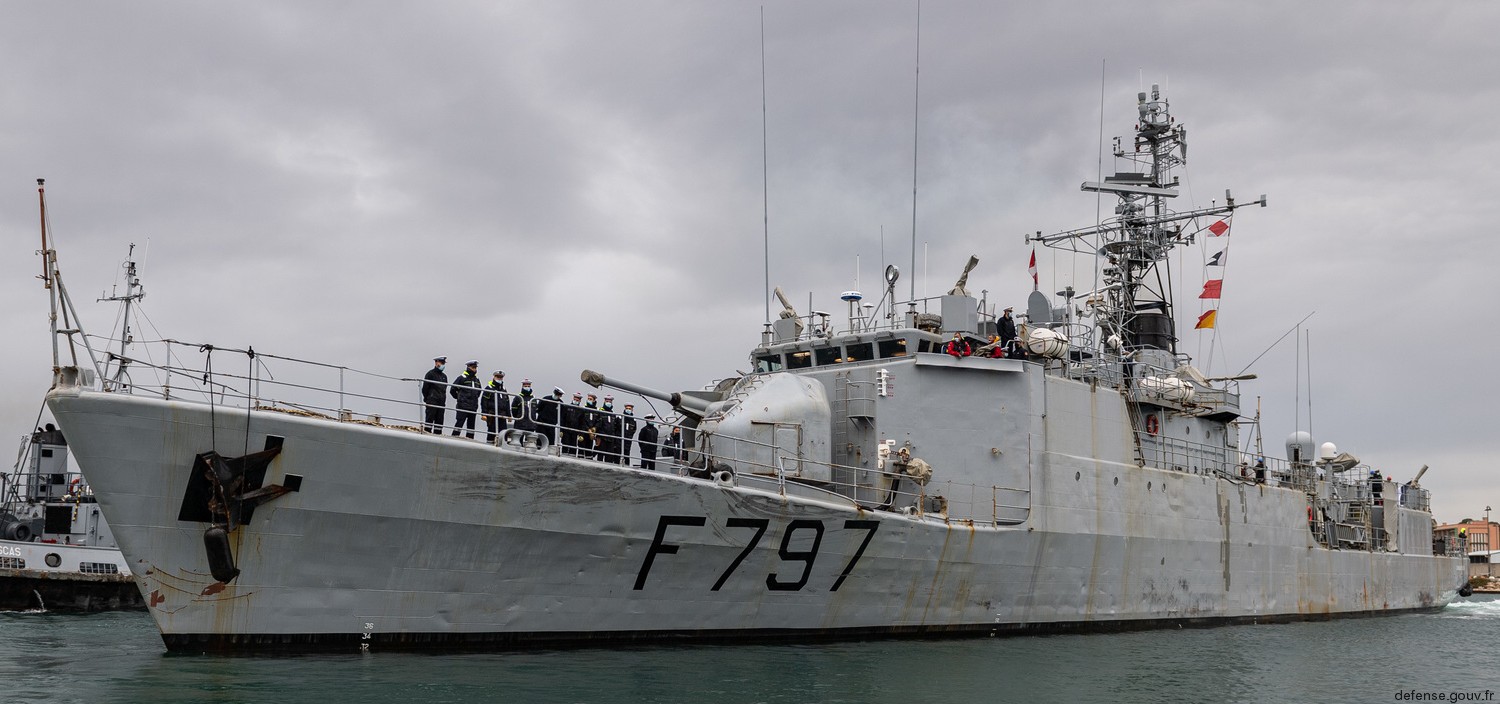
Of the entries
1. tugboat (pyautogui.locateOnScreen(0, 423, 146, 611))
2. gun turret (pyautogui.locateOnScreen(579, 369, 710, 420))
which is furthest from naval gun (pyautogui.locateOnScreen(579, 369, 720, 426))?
tugboat (pyautogui.locateOnScreen(0, 423, 146, 611))

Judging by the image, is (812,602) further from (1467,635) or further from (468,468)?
(1467,635)

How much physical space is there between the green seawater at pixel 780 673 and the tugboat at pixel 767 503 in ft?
1.75

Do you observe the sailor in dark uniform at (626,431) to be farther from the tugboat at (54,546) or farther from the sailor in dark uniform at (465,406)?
the tugboat at (54,546)

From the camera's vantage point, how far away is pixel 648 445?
50.5ft

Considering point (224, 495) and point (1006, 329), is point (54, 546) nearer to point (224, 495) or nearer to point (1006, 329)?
point (224, 495)

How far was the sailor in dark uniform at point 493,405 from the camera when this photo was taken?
45.9 ft

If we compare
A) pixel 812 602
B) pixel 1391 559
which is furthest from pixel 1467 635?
pixel 812 602

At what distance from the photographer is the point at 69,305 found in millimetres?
12320

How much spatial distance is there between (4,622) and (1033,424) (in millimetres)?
18059

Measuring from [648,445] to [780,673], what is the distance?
11.2 feet

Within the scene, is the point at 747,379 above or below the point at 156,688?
above

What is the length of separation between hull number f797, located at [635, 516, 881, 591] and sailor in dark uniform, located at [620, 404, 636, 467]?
97 cm

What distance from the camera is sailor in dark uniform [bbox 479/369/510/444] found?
14.0 metres

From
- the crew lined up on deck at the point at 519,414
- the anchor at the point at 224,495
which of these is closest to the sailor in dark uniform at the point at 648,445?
the crew lined up on deck at the point at 519,414
